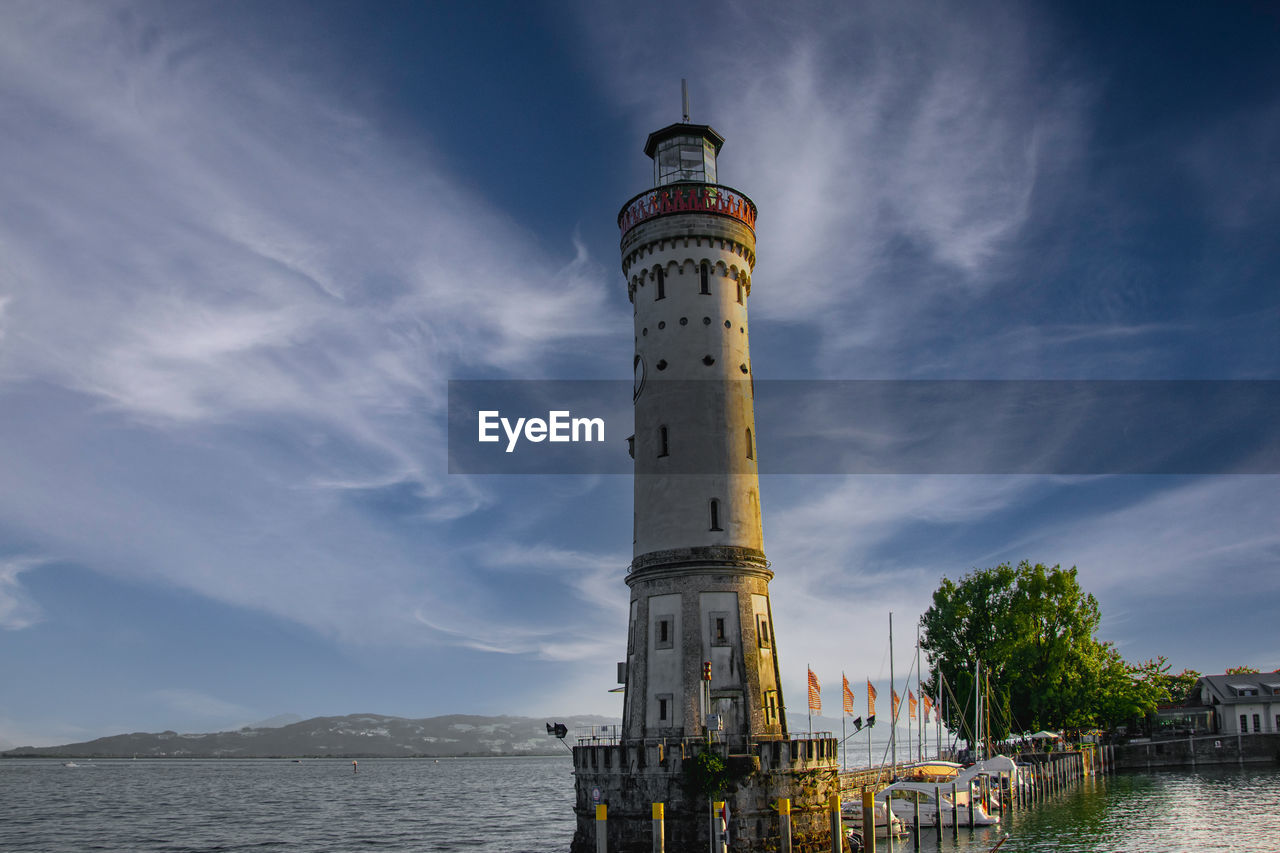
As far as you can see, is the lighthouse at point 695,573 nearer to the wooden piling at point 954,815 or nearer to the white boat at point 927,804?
the white boat at point 927,804

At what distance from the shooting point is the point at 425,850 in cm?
6269

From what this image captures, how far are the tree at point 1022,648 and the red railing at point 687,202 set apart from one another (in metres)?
→ 48.2

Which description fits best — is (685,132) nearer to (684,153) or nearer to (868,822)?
(684,153)

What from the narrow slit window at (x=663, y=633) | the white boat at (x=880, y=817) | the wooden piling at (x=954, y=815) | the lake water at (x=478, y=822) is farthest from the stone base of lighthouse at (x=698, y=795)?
the wooden piling at (x=954, y=815)

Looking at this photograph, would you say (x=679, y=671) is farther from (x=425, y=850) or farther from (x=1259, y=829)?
(x=1259, y=829)

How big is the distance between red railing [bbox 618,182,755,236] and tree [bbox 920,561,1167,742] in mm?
48216

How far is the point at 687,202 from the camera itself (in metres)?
51.9

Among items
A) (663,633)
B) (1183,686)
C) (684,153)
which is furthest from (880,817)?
(1183,686)

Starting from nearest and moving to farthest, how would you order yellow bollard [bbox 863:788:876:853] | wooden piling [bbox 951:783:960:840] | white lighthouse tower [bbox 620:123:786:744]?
yellow bollard [bbox 863:788:876:853]
white lighthouse tower [bbox 620:123:786:744]
wooden piling [bbox 951:783:960:840]

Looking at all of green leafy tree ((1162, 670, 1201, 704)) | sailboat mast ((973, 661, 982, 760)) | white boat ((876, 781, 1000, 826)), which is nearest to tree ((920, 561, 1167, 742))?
sailboat mast ((973, 661, 982, 760))

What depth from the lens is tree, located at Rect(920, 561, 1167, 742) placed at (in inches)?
3278

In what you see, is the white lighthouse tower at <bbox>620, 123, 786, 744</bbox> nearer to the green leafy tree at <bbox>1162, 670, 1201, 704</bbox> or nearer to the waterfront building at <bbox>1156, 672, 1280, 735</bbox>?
the waterfront building at <bbox>1156, 672, 1280, 735</bbox>

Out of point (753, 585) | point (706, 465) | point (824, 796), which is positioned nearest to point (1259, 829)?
point (824, 796)

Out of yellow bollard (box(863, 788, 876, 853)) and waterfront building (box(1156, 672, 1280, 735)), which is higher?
yellow bollard (box(863, 788, 876, 853))
